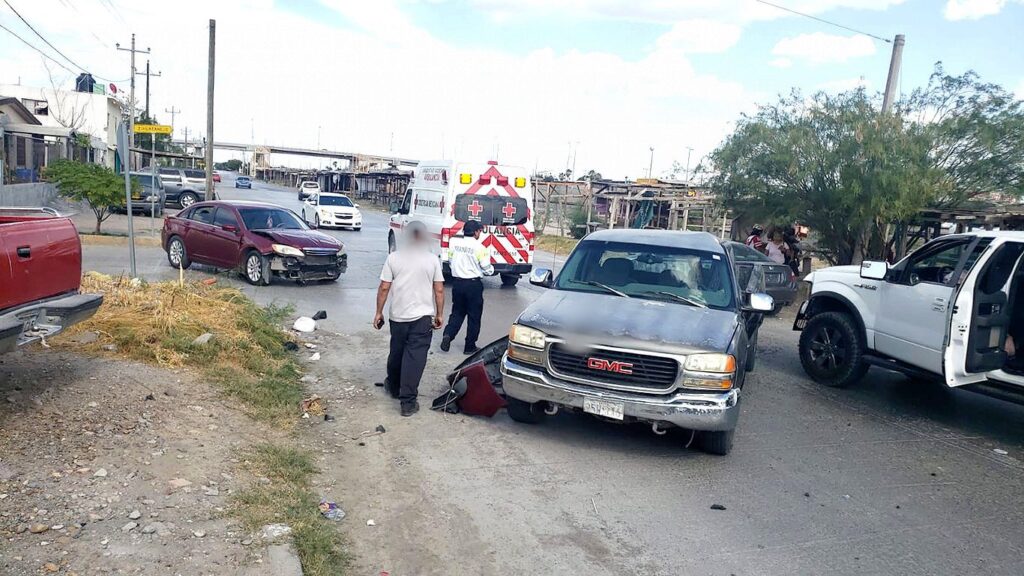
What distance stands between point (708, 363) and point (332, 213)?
86.1 feet

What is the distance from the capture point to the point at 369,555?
423cm

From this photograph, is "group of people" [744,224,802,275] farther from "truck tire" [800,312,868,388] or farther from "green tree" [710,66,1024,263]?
"truck tire" [800,312,868,388]

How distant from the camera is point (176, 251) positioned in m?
15.3

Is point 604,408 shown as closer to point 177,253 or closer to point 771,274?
point 771,274

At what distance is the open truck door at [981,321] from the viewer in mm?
6754

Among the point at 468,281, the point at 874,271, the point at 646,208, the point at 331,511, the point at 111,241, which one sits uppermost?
the point at 646,208

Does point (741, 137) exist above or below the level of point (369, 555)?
above

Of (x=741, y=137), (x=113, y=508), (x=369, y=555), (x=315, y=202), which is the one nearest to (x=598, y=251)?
(x=369, y=555)

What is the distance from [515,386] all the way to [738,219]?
13.8 metres

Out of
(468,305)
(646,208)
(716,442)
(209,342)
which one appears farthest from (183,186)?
(716,442)

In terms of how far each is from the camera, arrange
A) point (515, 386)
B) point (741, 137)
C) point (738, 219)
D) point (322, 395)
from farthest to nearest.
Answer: point (738, 219), point (741, 137), point (322, 395), point (515, 386)

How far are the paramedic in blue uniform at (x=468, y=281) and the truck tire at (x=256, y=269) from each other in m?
5.45

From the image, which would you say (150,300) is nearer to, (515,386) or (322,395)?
(322,395)

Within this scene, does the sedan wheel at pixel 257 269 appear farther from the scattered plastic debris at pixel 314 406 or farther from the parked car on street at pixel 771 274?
the parked car on street at pixel 771 274
